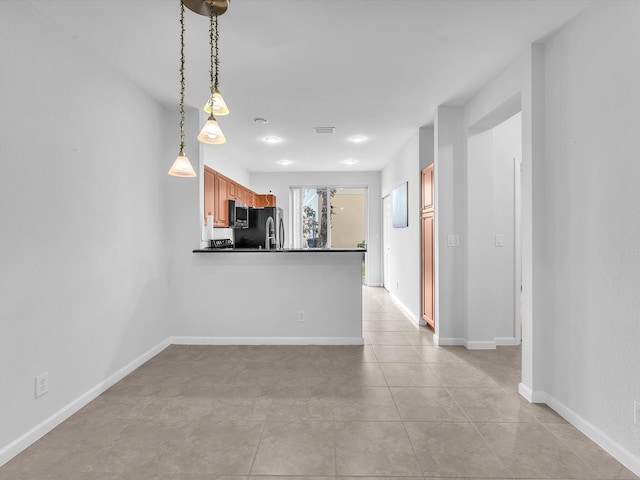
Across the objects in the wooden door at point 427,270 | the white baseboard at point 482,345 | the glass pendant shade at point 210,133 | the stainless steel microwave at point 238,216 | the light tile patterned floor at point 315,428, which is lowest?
the light tile patterned floor at point 315,428

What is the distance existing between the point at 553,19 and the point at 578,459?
Result: 99.4 inches

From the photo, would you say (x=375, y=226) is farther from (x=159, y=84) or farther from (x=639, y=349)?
(x=639, y=349)

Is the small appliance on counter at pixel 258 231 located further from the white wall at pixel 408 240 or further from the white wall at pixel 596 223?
the white wall at pixel 596 223

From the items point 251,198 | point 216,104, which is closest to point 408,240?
point 251,198

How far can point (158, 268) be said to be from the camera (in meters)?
3.51

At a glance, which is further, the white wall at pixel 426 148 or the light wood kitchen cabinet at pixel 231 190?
the light wood kitchen cabinet at pixel 231 190

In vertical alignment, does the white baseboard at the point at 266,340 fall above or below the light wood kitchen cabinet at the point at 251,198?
below

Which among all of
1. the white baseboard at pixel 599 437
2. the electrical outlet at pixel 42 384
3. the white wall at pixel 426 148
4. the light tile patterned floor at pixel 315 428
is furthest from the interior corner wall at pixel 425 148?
the electrical outlet at pixel 42 384

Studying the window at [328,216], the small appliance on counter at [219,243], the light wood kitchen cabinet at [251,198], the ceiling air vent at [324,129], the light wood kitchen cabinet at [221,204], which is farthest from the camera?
the window at [328,216]

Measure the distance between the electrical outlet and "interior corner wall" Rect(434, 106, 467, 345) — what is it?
3.32 metres

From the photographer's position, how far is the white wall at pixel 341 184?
7453 mm

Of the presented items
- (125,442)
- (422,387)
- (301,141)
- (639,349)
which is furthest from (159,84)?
(639,349)

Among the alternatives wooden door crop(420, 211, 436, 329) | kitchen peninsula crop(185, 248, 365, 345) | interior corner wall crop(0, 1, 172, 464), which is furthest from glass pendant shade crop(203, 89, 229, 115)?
wooden door crop(420, 211, 436, 329)

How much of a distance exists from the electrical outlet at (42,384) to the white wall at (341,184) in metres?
5.51
